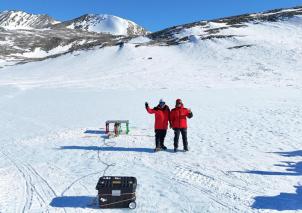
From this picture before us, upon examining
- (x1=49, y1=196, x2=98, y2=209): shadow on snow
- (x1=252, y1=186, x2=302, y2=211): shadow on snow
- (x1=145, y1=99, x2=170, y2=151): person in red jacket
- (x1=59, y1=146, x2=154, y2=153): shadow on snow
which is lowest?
(x1=49, y1=196, x2=98, y2=209): shadow on snow

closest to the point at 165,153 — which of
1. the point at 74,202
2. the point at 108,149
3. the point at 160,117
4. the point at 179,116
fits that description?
the point at 160,117

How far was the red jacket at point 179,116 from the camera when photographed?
47.0 ft

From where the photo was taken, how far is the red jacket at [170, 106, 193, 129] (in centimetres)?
1431

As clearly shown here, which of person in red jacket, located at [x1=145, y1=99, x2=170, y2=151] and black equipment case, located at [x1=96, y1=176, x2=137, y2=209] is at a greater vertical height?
person in red jacket, located at [x1=145, y1=99, x2=170, y2=151]

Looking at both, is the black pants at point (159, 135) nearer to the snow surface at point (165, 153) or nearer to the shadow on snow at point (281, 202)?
the snow surface at point (165, 153)

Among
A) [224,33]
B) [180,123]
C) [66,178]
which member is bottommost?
[66,178]

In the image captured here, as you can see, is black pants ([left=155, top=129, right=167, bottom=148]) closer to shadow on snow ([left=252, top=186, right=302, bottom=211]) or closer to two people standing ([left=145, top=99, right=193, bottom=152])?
two people standing ([left=145, top=99, right=193, bottom=152])

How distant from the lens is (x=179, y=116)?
566 inches

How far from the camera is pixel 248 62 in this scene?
55.0 metres

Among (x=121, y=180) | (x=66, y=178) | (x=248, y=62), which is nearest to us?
(x=121, y=180)

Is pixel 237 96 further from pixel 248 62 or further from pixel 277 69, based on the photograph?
pixel 248 62

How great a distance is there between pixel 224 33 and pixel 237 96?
138 feet

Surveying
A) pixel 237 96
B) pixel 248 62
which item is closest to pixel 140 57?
pixel 248 62

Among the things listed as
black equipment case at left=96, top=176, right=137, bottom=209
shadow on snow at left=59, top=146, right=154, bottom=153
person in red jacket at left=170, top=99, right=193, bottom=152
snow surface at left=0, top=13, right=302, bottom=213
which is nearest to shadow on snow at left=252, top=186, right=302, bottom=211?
snow surface at left=0, top=13, right=302, bottom=213
